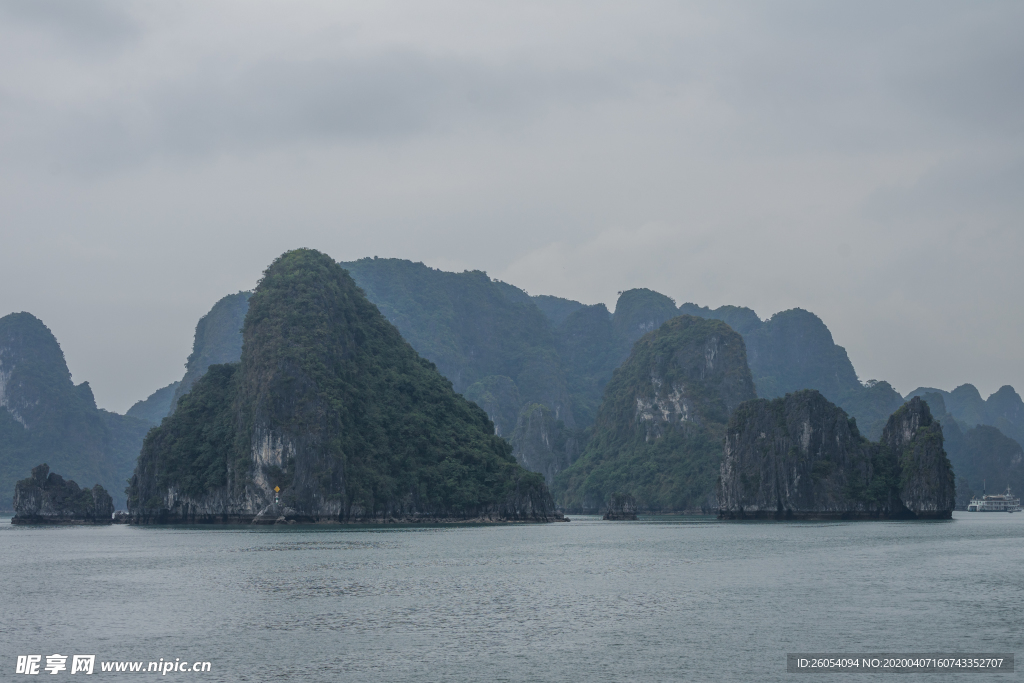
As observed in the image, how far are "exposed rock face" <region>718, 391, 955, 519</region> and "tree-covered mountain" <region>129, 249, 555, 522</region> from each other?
3505cm

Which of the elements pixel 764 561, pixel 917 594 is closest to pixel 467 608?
pixel 917 594

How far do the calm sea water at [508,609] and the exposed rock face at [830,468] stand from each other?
76203 mm

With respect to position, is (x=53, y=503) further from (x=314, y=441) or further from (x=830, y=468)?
(x=830, y=468)

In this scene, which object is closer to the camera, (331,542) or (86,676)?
(86,676)

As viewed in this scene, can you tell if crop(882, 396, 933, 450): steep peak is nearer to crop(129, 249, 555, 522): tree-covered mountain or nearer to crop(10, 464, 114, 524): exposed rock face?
crop(129, 249, 555, 522): tree-covered mountain

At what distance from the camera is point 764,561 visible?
6875 centimetres

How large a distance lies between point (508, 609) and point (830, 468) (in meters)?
126

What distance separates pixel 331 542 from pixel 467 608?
50.1 m

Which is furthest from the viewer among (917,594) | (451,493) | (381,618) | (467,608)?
(451,493)

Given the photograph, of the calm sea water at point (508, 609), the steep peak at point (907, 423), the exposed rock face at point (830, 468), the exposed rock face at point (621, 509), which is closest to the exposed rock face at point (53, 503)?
the exposed rock face at point (621, 509)

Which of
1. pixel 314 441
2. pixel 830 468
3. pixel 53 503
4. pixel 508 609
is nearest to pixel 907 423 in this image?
pixel 830 468

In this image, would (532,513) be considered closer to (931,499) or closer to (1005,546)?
(931,499)

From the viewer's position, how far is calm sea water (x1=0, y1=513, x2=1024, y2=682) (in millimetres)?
33750

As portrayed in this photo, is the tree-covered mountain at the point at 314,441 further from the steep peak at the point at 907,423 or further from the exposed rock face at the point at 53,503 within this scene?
the steep peak at the point at 907,423
